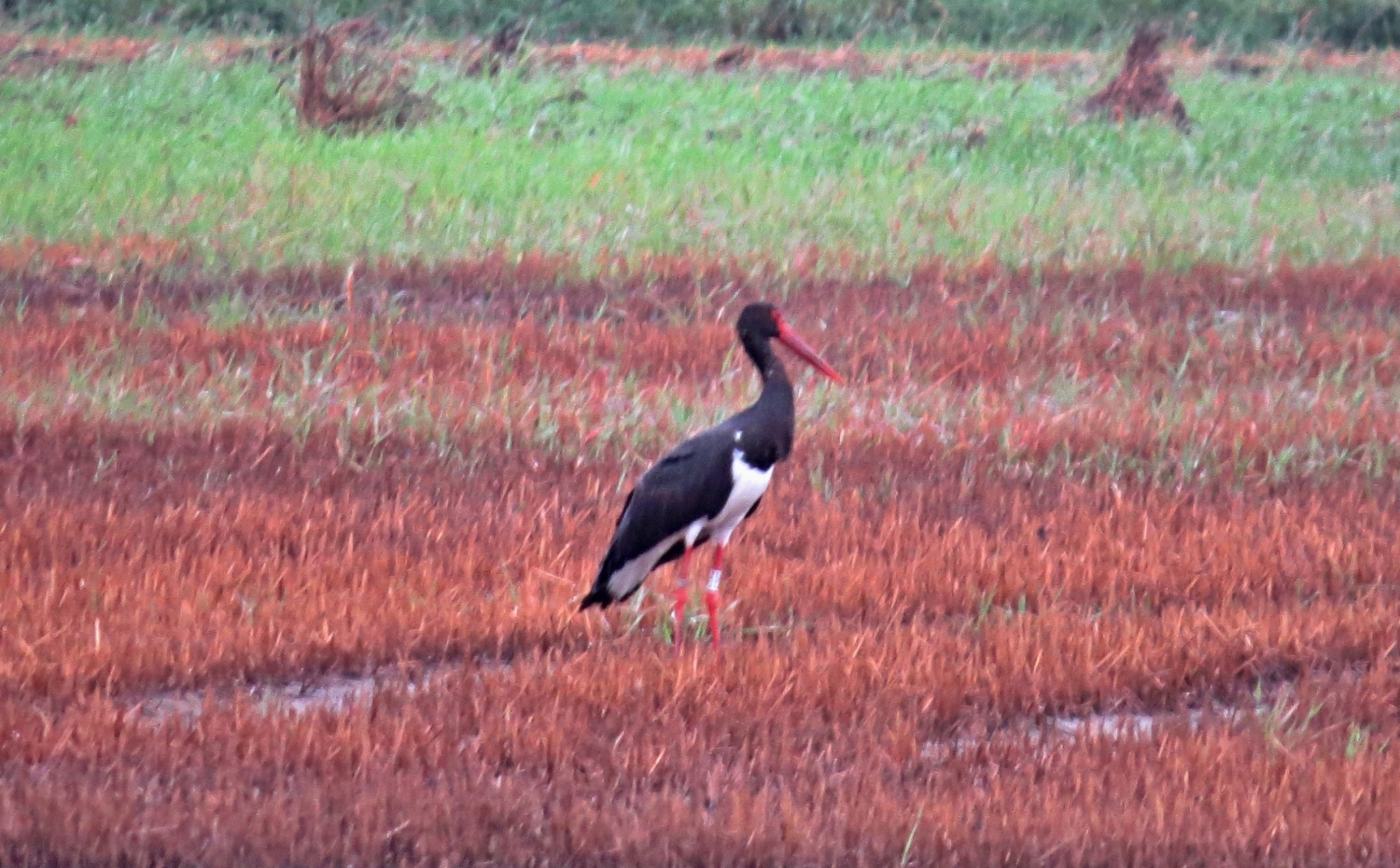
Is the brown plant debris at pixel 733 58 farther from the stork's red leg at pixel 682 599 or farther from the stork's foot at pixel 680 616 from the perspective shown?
the stork's foot at pixel 680 616

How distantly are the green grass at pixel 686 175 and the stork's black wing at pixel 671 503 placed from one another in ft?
18.5

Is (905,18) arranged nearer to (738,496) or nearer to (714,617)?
(738,496)

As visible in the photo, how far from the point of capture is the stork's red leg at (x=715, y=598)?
4.98 meters

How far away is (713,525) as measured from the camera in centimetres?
525

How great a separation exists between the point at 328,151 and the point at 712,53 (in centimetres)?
1137

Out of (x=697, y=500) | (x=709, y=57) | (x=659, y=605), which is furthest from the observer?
(x=709, y=57)

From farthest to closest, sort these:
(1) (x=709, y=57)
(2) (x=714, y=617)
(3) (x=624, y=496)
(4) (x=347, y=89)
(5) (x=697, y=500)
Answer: (1) (x=709, y=57)
(4) (x=347, y=89)
(3) (x=624, y=496)
(5) (x=697, y=500)
(2) (x=714, y=617)

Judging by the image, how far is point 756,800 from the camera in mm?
3832

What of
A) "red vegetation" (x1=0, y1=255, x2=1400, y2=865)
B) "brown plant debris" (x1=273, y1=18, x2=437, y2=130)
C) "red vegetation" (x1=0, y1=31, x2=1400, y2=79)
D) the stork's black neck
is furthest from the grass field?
"red vegetation" (x1=0, y1=31, x2=1400, y2=79)

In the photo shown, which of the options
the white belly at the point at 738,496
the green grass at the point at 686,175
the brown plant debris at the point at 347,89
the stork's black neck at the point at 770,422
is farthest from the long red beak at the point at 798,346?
the brown plant debris at the point at 347,89

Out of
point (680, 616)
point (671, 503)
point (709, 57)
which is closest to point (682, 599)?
point (680, 616)

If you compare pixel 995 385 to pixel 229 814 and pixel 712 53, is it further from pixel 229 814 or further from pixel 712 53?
pixel 712 53

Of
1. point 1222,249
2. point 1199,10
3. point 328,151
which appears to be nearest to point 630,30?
point 1199,10

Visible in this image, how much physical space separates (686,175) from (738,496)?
27.5ft
